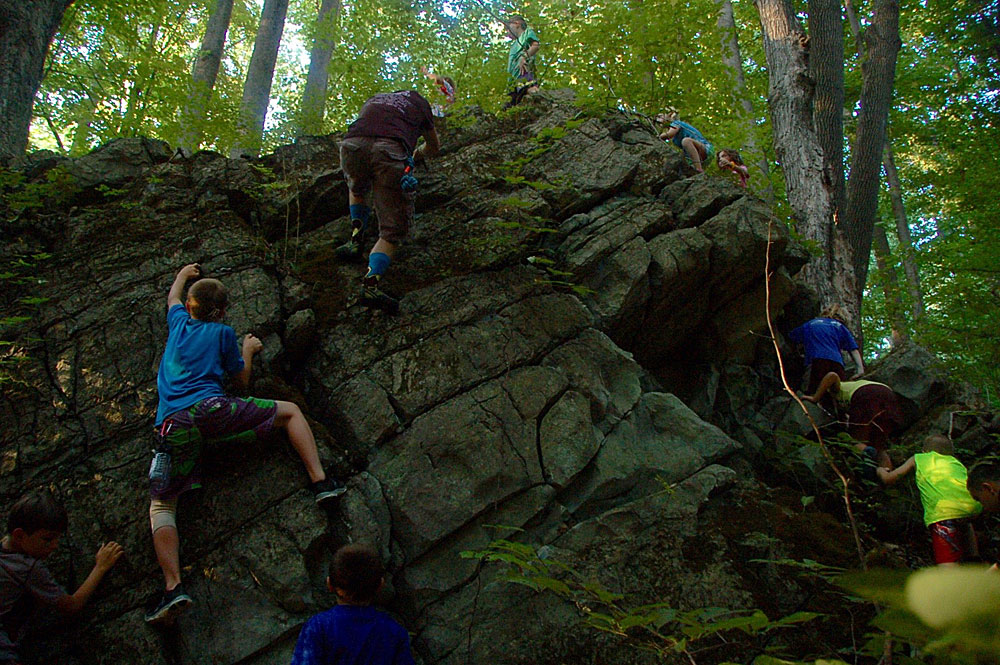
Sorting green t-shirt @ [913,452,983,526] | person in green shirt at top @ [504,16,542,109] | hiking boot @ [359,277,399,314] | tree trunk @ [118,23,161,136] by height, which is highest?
person in green shirt at top @ [504,16,542,109]

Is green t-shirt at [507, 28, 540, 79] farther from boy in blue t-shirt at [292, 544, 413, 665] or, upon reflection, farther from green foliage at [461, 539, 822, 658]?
boy in blue t-shirt at [292, 544, 413, 665]

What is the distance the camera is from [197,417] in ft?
12.7

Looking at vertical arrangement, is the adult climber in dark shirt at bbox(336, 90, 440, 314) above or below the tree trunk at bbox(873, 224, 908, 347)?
below

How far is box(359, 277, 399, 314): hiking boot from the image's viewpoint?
5.33 m

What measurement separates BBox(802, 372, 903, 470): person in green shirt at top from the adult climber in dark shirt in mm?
5090

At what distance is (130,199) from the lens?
6.06 meters

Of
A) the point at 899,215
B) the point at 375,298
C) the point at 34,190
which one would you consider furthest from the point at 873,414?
the point at 899,215

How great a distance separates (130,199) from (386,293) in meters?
3.07

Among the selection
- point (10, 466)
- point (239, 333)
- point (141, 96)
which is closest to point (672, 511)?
point (239, 333)

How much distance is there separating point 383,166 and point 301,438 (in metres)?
2.80

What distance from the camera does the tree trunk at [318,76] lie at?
8586 mm

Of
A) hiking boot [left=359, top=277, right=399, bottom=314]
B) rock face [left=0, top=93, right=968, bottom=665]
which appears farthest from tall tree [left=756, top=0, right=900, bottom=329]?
hiking boot [left=359, top=277, right=399, bottom=314]

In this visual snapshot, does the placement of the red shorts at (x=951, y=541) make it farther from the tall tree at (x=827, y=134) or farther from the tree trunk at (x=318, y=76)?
the tree trunk at (x=318, y=76)

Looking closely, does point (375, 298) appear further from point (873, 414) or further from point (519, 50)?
point (519, 50)
